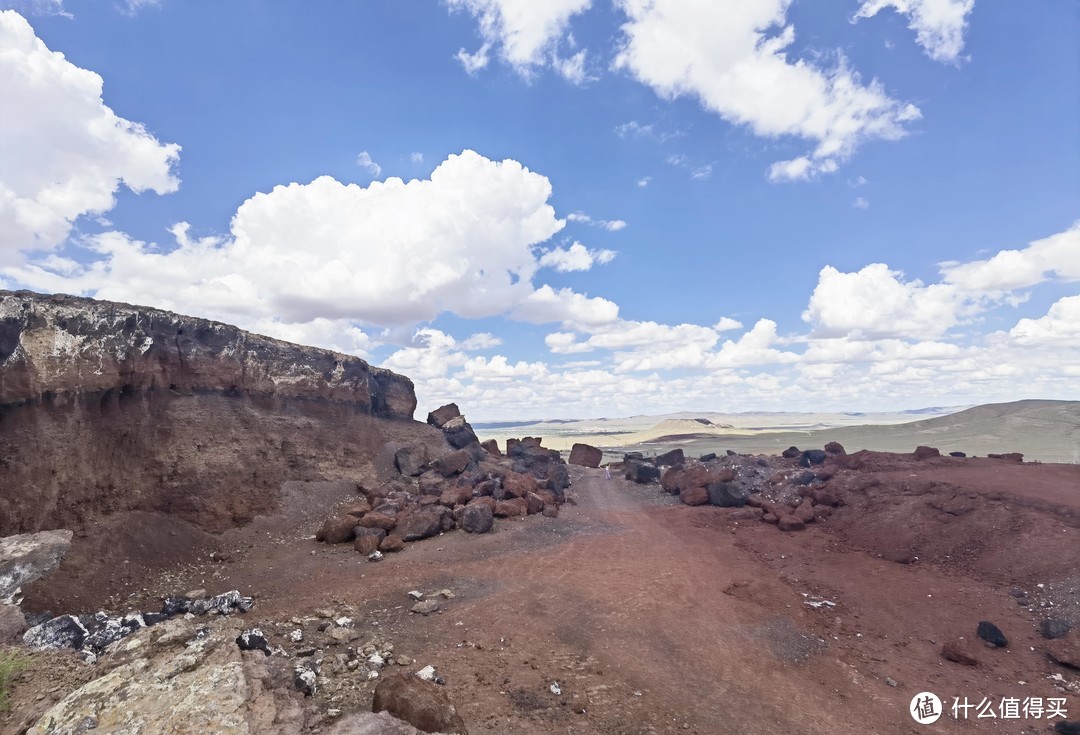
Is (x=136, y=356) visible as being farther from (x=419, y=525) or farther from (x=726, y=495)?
(x=726, y=495)

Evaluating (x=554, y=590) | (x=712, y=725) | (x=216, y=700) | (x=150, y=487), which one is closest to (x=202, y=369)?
(x=150, y=487)

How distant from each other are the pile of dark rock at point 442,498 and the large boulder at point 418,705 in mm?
8893

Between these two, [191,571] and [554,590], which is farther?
[191,571]

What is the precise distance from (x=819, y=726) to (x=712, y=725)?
4.91ft

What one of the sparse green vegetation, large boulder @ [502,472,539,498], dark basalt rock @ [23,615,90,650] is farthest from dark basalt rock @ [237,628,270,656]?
large boulder @ [502,472,539,498]

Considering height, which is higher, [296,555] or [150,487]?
[150,487]

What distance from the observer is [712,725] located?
7012mm

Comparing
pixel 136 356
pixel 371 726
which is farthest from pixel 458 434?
pixel 371 726

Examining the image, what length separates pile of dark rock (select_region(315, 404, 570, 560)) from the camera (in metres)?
15.7

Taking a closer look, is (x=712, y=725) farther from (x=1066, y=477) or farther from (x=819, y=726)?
(x=1066, y=477)

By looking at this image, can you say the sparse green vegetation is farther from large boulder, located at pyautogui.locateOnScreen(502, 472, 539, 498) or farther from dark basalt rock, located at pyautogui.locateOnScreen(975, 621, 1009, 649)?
large boulder, located at pyautogui.locateOnScreen(502, 472, 539, 498)

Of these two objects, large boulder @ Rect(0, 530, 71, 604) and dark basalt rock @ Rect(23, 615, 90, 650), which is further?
large boulder @ Rect(0, 530, 71, 604)

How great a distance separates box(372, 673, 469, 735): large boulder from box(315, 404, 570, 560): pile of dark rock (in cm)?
889

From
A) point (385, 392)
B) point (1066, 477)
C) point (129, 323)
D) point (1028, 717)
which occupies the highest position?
point (129, 323)
